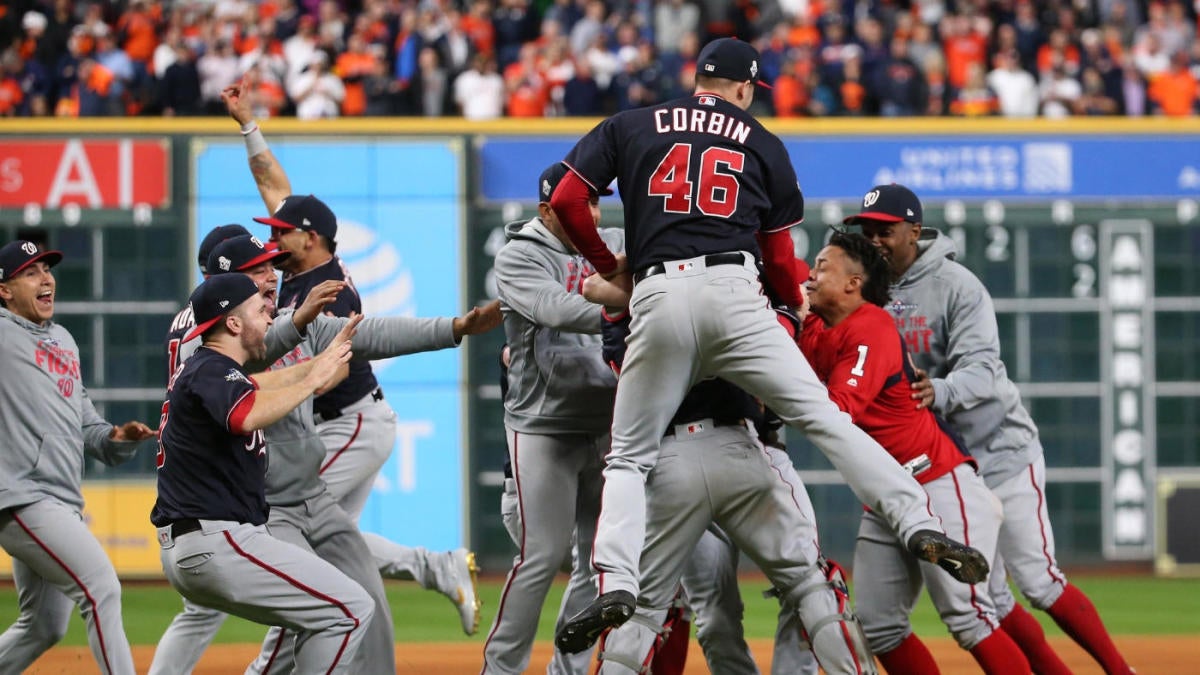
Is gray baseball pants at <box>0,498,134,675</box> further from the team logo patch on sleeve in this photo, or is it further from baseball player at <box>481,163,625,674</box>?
baseball player at <box>481,163,625,674</box>

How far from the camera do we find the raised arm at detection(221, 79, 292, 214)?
809 cm

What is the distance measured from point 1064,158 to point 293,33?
7360 millimetres

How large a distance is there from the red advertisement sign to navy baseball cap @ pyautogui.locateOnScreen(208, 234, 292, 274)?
7.44 meters

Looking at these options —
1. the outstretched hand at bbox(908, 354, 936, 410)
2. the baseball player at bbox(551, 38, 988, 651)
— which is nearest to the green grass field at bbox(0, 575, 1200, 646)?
the outstretched hand at bbox(908, 354, 936, 410)

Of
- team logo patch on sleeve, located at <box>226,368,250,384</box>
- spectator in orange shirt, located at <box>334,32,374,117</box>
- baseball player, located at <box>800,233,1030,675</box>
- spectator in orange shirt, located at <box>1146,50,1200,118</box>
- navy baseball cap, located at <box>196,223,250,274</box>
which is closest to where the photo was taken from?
team logo patch on sleeve, located at <box>226,368,250,384</box>

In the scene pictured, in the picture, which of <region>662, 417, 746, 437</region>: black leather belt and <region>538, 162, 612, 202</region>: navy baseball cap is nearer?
<region>662, 417, 746, 437</region>: black leather belt

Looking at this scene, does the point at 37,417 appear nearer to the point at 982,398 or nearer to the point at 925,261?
the point at 925,261

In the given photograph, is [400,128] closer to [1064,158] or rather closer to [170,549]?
[1064,158]

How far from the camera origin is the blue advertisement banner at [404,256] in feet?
45.7

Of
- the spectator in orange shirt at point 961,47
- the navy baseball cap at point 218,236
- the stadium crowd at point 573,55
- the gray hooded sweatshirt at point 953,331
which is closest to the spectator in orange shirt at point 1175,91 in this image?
the stadium crowd at point 573,55

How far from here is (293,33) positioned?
1641 centimetres

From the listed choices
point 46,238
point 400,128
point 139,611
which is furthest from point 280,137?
point 139,611

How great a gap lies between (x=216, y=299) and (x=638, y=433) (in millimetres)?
1542

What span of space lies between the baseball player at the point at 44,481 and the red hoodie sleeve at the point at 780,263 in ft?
8.73
